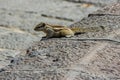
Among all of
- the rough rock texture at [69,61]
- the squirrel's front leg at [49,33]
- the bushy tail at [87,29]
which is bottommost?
the rough rock texture at [69,61]

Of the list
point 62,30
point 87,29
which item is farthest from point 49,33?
point 87,29

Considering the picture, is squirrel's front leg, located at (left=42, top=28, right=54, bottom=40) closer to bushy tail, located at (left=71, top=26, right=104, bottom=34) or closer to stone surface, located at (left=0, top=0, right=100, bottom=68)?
bushy tail, located at (left=71, top=26, right=104, bottom=34)

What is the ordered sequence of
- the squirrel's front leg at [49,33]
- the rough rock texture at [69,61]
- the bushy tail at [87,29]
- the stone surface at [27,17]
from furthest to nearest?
1. the stone surface at [27,17]
2. the squirrel's front leg at [49,33]
3. the bushy tail at [87,29]
4. the rough rock texture at [69,61]

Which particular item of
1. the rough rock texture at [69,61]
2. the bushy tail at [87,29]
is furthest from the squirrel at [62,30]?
the rough rock texture at [69,61]

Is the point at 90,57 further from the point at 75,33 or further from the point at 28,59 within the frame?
the point at 75,33

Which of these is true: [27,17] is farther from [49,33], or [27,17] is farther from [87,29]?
[87,29]

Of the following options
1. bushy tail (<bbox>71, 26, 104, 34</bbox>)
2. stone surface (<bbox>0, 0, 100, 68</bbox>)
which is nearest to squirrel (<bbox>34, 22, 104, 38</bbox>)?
bushy tail (<bbox>71, 26, 104, 34</bbox>)

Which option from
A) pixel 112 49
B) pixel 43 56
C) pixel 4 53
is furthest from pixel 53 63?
pixel 4 53

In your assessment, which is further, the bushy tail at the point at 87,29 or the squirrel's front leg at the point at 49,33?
the squirrel's front leg at the point at 49,33

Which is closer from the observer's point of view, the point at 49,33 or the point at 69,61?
the point at 69,61

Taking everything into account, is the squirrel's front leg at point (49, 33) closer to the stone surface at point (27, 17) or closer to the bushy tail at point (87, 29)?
the bushy tail at point (87, 29)
